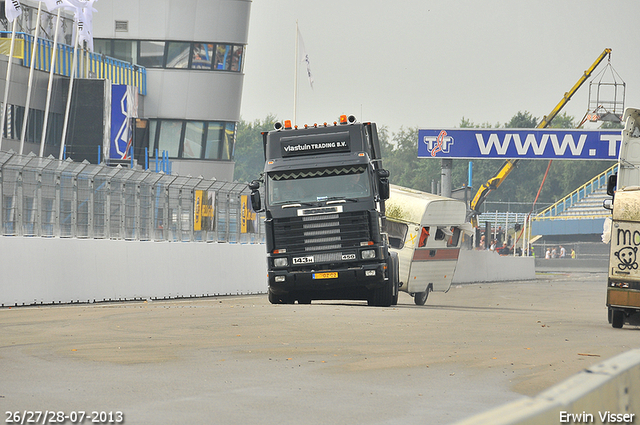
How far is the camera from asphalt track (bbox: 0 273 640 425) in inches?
303

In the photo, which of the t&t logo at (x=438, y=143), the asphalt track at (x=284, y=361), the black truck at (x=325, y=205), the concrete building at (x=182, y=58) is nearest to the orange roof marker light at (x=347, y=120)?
the black truck at (x=325, y=205)

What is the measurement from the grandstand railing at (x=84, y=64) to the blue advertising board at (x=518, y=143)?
17145mm

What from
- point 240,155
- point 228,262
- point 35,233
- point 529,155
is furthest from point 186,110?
point 240,155

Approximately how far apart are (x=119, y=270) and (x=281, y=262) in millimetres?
4522

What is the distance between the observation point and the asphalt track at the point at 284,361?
768 cm

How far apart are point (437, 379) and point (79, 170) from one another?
46.7ft

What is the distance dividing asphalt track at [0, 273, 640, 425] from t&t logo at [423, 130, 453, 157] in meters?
23.5

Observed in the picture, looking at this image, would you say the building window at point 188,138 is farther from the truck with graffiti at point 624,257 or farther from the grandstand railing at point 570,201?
the truck with graffiti at point 624,257

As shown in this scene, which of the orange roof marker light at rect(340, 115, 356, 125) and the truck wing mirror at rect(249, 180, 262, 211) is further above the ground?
the orange roof marker light at rect(340, 115, 356, 125)

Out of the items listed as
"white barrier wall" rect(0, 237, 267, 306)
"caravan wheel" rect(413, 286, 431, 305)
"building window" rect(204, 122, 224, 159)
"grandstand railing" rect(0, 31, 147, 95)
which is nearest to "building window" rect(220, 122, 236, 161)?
"building window" rect(204, 122, 224, 159)

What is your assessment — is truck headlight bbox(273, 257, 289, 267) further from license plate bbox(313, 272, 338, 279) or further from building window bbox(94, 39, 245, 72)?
building window bbox(94, 39, 245, 72)

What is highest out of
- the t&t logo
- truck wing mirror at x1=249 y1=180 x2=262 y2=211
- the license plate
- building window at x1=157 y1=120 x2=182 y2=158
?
building window at x1=157 y1=120 x2=182 y2=158

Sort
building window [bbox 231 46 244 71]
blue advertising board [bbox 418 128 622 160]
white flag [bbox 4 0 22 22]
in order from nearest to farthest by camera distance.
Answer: white flag [bbox 4 0 22 22]
blue advertising board [bbox 418 128 622 160]
building window [bbox 231 46 244 71]

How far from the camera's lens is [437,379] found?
9.49 m
